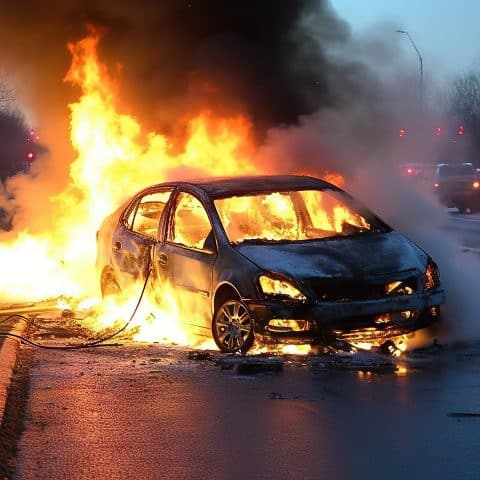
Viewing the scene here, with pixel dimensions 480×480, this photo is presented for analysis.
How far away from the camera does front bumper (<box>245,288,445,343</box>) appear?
22.5 feet

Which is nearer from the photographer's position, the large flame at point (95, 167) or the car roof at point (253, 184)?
the car roof at point (253, 184)

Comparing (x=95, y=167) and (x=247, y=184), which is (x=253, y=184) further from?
(x=95, y=167)

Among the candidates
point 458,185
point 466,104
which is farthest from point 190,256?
point 466,104

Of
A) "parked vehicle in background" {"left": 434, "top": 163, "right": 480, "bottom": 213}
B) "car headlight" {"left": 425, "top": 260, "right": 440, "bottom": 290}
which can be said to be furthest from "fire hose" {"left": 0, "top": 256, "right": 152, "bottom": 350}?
"parked vehicle in background" {"left": 434, "top": 163, "right": 480, "bottom": 213}

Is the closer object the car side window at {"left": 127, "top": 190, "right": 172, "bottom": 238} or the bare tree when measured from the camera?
the car side window at {"left": 127, "top": 190, "right": 172, "bottom": 238}

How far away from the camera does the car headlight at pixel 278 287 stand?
6938 millimetres

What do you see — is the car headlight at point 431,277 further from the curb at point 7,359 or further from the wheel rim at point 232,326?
the curb at point 7,359

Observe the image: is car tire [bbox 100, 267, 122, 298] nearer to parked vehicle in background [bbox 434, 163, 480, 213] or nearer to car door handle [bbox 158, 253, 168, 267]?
car door handle [bbox 158, 253, 168, 267]

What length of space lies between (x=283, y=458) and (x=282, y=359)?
2.20 meters

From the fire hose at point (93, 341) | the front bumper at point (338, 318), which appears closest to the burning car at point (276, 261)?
the front bumper at point (338, 318)

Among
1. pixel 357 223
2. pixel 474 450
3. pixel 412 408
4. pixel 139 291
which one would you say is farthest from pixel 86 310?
pixel 474 450

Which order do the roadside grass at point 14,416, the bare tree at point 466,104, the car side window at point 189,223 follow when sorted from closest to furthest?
the roadside grass at point 14,416 < the car side window at point 189,223 < the bare tree at point 466,104

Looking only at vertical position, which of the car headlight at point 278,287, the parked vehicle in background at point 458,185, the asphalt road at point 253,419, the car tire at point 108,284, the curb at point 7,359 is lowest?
the asphalt road at point 253,419

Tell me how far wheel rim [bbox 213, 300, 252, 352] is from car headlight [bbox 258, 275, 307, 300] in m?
0.24
